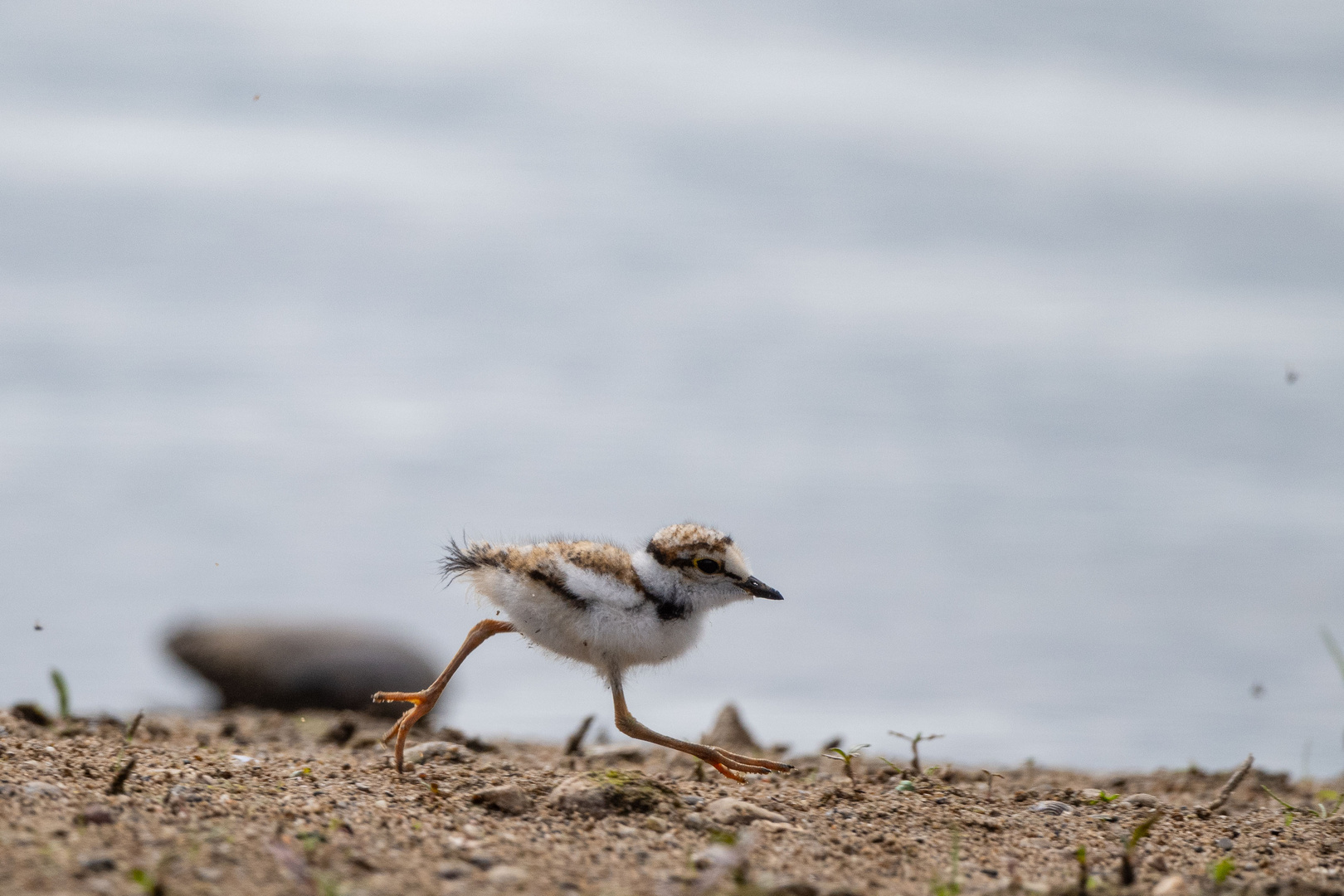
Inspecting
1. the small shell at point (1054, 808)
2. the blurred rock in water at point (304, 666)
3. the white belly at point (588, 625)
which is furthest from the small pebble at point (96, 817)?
the blurred rock in water at point (304, 666)

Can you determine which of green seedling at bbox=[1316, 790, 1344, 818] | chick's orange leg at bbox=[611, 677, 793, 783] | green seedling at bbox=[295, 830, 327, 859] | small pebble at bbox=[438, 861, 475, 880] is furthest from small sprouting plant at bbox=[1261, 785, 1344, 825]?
green seedling at bbox=[295, 830, 327, 859]

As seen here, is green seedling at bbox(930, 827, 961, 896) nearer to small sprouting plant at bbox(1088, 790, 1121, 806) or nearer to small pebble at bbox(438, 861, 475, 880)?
small sprouting plant at bbox(1088, 790, 1121, 806)

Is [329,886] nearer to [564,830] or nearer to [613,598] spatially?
[564,830]

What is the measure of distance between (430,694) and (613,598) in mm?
762

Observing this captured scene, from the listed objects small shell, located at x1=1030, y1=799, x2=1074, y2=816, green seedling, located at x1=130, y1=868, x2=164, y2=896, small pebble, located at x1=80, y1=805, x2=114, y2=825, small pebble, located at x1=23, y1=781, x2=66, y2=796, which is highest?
small shell, located at x1=1030, y1=799, x2=1074, y2=816

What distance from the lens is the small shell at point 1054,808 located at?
4277 millimetres

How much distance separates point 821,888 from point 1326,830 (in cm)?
214

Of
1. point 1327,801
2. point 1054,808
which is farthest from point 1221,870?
point 1327,801

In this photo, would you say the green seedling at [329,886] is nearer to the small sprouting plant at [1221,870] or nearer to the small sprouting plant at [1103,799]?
the small sprouting plant at [1221,870]

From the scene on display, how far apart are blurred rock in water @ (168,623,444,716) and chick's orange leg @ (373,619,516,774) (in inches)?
181

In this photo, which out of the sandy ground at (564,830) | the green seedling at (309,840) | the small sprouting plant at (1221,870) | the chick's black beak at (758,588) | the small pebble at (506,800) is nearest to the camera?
the sandy ground at (564,830)

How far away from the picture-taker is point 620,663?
4648 millimetres

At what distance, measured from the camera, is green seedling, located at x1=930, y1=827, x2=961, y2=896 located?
10.1ft

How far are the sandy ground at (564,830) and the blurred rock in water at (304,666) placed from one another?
14.9ft
